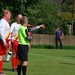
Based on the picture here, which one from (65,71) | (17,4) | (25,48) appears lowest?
(65,71)

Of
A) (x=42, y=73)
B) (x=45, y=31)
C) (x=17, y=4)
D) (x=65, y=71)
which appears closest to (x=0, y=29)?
(x=42, y=73)

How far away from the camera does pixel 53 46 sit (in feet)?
128

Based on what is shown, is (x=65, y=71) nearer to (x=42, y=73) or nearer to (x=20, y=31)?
(x=42, y=73)

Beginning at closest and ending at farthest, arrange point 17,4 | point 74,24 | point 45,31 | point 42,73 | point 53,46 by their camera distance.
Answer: point 42,73, point 53,46, point 45,31, point 74,24, point 17,4

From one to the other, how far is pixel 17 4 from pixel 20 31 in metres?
38.0

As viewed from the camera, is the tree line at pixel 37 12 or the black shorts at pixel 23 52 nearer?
the black shorts at pixel 23 52

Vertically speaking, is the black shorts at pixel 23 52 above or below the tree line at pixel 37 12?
below

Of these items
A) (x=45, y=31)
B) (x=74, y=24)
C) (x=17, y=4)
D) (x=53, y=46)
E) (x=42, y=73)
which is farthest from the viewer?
(x=17, y=4)

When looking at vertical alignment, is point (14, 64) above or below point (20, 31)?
below

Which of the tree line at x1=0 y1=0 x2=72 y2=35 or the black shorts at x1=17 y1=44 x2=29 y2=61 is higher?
the tree line at x1=0 y1=0 x2=72 y2=35

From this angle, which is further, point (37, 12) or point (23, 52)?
point (37, 12)

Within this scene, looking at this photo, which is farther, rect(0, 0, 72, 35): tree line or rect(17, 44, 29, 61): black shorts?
rect(0, 0, 72, 35): tree line

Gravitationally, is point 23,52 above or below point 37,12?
below

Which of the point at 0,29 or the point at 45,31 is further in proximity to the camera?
the point at 45,31
